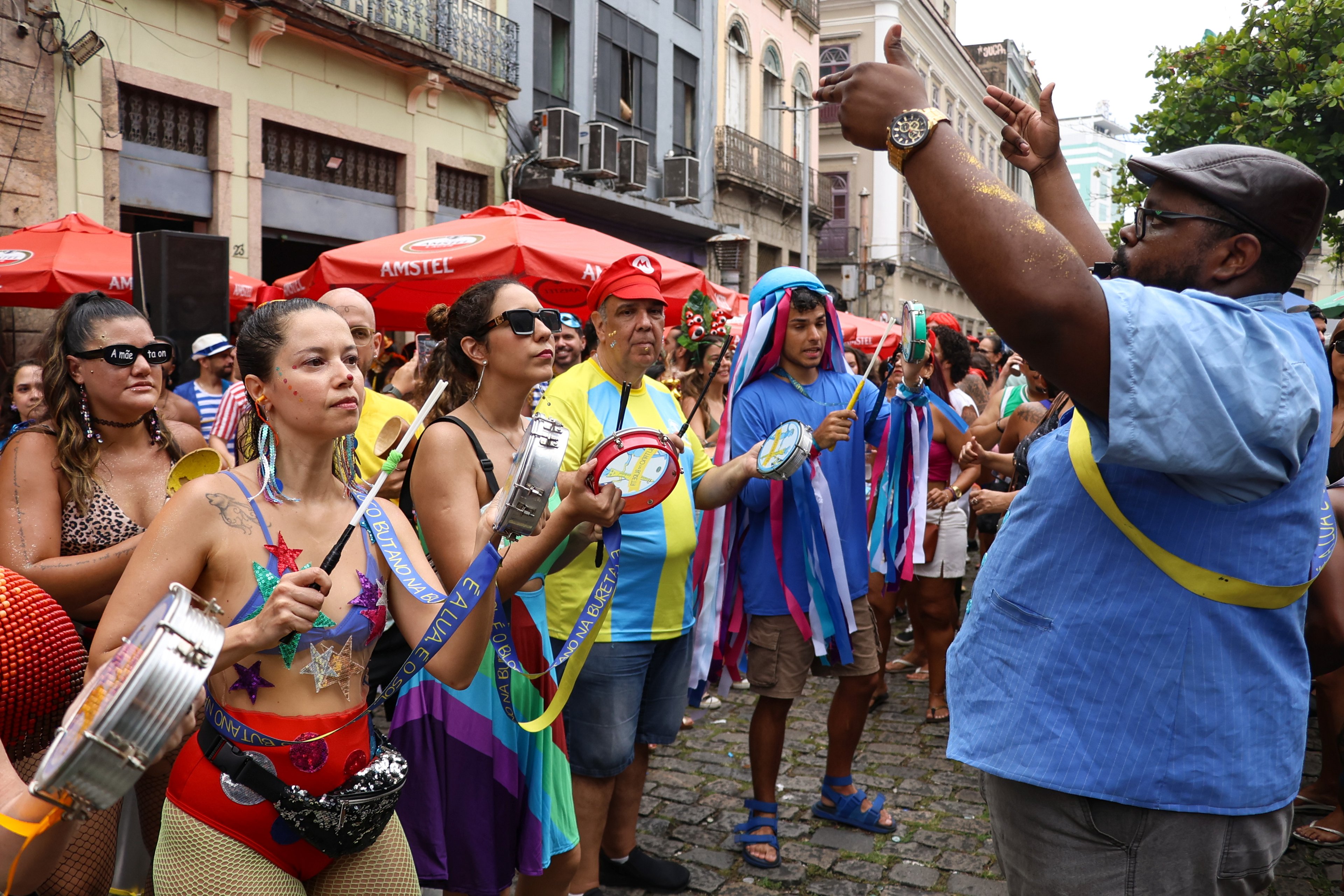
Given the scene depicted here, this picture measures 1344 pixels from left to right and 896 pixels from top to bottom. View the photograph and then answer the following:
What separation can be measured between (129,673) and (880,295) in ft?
116

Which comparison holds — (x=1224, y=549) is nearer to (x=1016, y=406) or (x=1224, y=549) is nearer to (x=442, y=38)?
(x=1016, y=406)

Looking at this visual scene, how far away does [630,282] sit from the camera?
12.5 feet

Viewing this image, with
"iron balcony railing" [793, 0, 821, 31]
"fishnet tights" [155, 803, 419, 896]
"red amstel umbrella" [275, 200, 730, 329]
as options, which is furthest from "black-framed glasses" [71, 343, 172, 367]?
"iron balcony railing" [793, 0, 821, 31]

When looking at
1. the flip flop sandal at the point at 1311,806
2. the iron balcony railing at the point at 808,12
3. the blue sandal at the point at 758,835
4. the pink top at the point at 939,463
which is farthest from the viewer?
the iron balcony railing at the point at 808,12

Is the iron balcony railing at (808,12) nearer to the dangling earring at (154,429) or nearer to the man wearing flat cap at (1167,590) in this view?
the dangling earring at (154,429)

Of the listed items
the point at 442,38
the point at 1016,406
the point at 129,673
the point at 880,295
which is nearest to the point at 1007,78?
the point at 880,295

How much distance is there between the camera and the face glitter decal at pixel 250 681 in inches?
84.4

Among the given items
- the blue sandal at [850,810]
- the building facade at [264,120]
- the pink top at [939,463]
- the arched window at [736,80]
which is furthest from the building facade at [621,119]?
the blue sandal at [850,810]

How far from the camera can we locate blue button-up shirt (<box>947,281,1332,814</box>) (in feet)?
5.38

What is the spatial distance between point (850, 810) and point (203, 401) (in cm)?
491

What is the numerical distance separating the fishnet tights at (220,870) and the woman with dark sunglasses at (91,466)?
23.9 inches

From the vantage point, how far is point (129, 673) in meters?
1.20

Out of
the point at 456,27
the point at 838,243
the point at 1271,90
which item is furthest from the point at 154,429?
the point at 838,243

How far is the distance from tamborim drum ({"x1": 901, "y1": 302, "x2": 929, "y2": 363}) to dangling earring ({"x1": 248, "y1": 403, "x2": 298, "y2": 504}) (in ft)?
10.6
